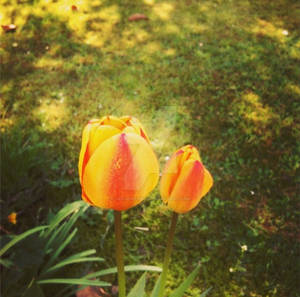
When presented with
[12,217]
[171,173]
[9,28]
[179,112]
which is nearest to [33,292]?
[12,217]

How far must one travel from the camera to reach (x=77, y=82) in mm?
3311

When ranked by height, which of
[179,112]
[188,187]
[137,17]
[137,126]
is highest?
[137,126]

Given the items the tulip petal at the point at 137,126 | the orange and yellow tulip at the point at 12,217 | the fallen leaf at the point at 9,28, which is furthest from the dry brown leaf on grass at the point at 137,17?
the tulip petal at the point at 137,126

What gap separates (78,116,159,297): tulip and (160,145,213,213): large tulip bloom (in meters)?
0.05

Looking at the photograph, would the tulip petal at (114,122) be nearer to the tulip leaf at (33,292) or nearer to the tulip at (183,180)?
the tulip at (183,180)

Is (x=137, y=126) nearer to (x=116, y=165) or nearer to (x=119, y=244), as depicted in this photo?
(x=116, y=165)

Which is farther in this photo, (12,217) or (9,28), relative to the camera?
(9,28)

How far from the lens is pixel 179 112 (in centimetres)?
302

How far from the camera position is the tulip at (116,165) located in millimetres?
702

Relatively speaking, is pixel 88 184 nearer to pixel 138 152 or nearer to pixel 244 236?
pixel 138 152

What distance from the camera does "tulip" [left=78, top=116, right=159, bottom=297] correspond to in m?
0.70

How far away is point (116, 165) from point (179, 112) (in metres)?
2.36

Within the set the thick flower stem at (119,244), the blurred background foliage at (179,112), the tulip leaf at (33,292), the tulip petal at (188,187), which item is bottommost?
the blurred background foliage at (179,112)

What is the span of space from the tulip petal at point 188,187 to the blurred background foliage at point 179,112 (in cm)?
138
